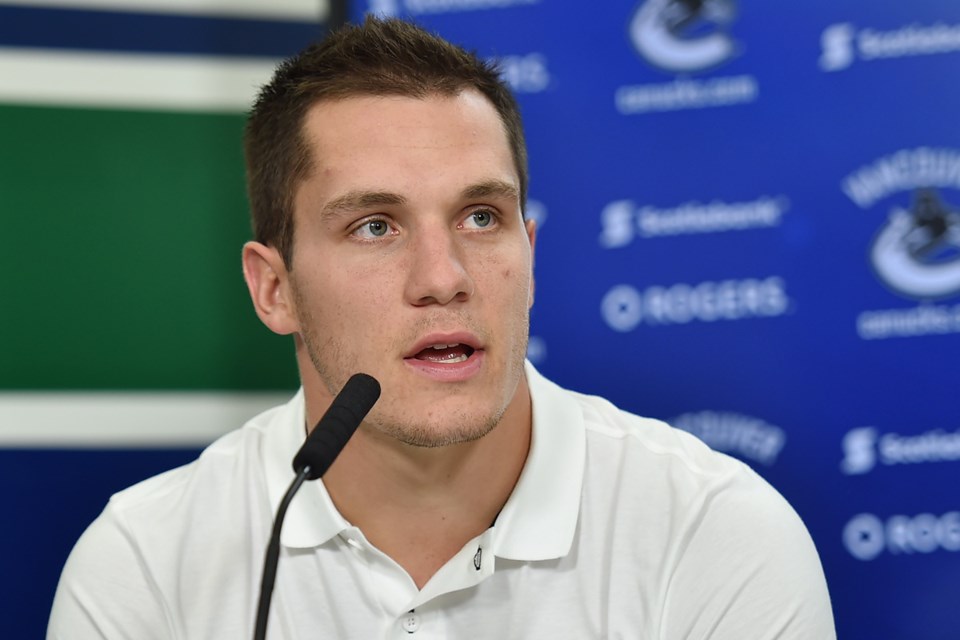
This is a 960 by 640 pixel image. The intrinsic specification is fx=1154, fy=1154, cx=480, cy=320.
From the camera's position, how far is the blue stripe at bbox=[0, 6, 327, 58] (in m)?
2.12

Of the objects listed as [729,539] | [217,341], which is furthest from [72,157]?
[729,539]

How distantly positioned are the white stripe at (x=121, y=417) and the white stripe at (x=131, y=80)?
55 centimetres

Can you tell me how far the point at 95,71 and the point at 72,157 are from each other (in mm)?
166

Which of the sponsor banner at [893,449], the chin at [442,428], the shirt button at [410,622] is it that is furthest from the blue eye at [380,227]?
the sponsor banner at [893,449]

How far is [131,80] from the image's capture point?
216cm

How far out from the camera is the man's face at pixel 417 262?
133 cm

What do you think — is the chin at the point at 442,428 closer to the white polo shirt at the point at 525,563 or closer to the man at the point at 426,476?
the man at the point at 426,476

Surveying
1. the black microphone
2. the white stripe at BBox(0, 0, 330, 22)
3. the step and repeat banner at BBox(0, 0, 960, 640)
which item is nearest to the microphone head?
the black microphone

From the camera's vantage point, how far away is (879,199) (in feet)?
6.32

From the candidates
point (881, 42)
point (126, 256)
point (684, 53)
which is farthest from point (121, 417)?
point (881, 42)

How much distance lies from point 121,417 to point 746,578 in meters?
1.24

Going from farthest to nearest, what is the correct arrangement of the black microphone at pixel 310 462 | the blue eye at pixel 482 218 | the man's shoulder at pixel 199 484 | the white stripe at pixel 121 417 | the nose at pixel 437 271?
the white stripe at pixel 121 417 < the man's shoulder at pixel 199 484 < the blue eye at pixel 482 218 < the nose at pixel 437 271 < the black microphone at pixel 310 462

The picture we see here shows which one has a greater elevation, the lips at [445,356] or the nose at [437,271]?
the nose at [437,271]

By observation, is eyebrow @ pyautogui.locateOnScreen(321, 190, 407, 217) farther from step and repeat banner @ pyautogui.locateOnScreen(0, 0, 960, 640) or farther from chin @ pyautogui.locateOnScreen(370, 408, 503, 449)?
step and repeat banner @ pyautogui.locateOnScreen(0, 0, 960, 640)
